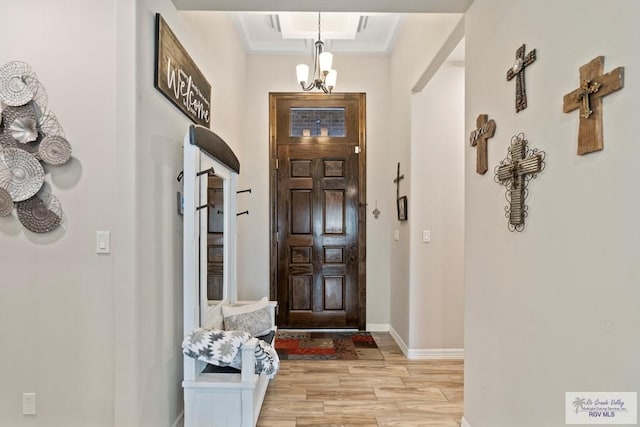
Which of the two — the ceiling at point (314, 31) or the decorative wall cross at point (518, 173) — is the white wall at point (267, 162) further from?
the decorative wall cross at point (518, 173)

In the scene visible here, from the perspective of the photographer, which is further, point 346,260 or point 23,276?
point 346,260

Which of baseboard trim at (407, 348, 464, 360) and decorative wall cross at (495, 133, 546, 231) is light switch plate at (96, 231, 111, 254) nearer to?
decorative wall cross at (495, 133, 546, 231)

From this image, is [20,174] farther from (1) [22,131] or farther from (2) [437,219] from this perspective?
(2) [437,219]

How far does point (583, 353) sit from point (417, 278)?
8.09 feet

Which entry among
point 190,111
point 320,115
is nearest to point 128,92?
point 190,111

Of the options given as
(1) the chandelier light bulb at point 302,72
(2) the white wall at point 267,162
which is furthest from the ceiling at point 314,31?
(1) the chandelier light bulb at point 302,72

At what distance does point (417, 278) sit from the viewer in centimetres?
374

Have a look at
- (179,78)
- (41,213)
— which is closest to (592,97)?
(179,78)

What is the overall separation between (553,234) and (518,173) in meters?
0.36

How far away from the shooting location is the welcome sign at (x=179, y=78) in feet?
6.69

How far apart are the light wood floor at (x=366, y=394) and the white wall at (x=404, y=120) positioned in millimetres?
471

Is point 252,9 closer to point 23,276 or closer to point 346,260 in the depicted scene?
point 23,276

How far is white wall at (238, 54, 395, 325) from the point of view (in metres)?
4.74

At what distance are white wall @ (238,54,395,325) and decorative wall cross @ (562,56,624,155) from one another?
11.2ft
